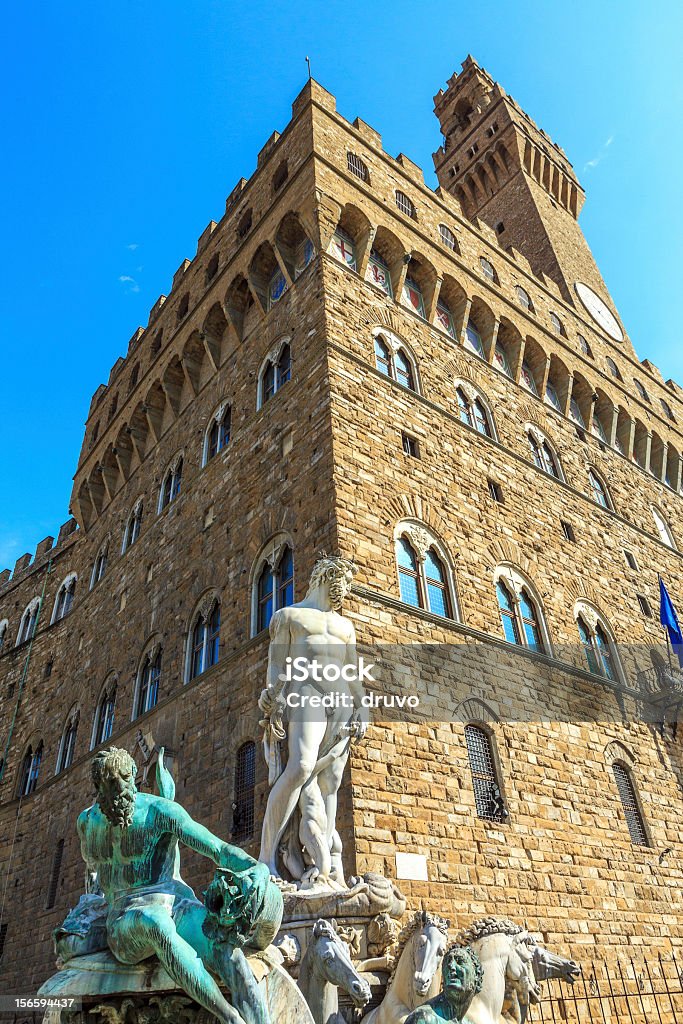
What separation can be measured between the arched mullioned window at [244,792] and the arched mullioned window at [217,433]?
5954mm

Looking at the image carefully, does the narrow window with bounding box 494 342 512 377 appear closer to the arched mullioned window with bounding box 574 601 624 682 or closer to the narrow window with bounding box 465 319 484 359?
the narrow window with bounding box 465 319 484 359

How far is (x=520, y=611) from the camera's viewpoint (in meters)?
10.8

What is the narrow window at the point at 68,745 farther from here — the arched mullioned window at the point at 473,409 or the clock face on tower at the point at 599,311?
the clock face on tower at the point at 599,311

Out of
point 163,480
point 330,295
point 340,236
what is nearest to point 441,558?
point 330,295

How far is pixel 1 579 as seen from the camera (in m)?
25.3

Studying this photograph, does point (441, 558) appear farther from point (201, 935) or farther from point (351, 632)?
point (201, 935)

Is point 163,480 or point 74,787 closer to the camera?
point 74,787

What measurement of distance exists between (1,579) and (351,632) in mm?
22586

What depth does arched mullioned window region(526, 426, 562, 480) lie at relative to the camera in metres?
14.1

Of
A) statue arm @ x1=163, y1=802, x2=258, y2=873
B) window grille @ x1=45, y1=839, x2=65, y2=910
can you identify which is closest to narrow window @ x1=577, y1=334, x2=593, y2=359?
window grille @ x1=45, y1=839, x2=65, y2=910

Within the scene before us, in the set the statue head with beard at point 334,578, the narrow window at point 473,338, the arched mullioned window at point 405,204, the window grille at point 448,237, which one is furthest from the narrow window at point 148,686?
the window grille at point 448,237

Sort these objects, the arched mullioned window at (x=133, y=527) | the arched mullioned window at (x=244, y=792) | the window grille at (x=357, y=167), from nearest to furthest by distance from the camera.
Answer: the arched mullioned window at (x=244, y=792)
the window grille at (x=357, y=167)
the arched mullioned window at (x=133, y=527)

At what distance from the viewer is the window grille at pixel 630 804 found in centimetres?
998

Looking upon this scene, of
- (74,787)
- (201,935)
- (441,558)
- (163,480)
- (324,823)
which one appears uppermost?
(163,480)
